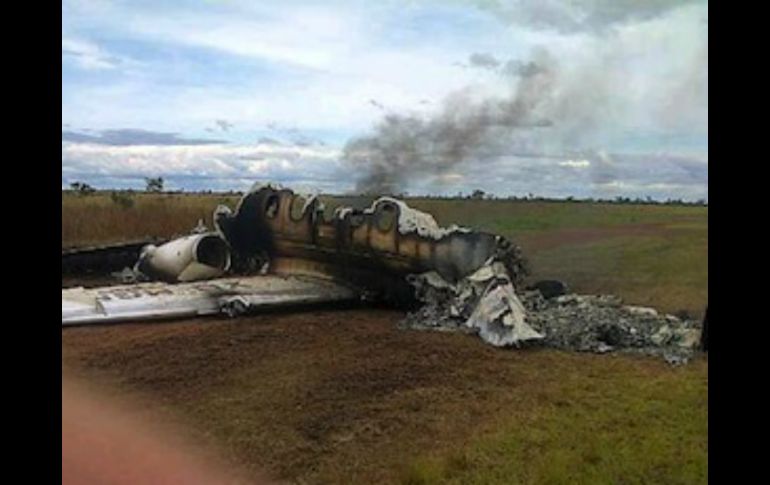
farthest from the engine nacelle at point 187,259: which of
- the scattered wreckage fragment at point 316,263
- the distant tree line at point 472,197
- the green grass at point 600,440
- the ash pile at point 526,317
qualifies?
the green grass at point 600,440

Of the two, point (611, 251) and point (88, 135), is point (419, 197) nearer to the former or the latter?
point (611, 251)

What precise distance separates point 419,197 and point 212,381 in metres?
0.77

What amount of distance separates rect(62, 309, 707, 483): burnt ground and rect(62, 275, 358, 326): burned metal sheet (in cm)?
4

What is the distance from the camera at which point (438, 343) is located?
2.44 meters

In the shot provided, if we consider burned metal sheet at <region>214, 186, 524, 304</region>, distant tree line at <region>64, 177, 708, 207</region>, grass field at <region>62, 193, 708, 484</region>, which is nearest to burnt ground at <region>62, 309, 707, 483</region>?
grass field at <region>62, 193, 708, 484</region>

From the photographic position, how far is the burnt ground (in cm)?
230

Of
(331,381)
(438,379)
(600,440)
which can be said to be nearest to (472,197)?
(438,379)

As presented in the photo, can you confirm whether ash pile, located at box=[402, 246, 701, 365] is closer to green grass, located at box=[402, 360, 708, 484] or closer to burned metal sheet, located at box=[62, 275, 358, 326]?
green grass, located at box=[402, 360, 708, 484]

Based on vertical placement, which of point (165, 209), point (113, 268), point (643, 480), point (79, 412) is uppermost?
point (165, 209)

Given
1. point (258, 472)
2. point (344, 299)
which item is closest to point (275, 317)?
point (344, 299)

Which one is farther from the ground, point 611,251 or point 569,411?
point 611,251

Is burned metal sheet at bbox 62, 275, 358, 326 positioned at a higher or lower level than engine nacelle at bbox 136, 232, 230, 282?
lower

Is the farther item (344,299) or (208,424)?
(344,299)

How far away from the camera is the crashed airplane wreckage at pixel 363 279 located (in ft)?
8.04
